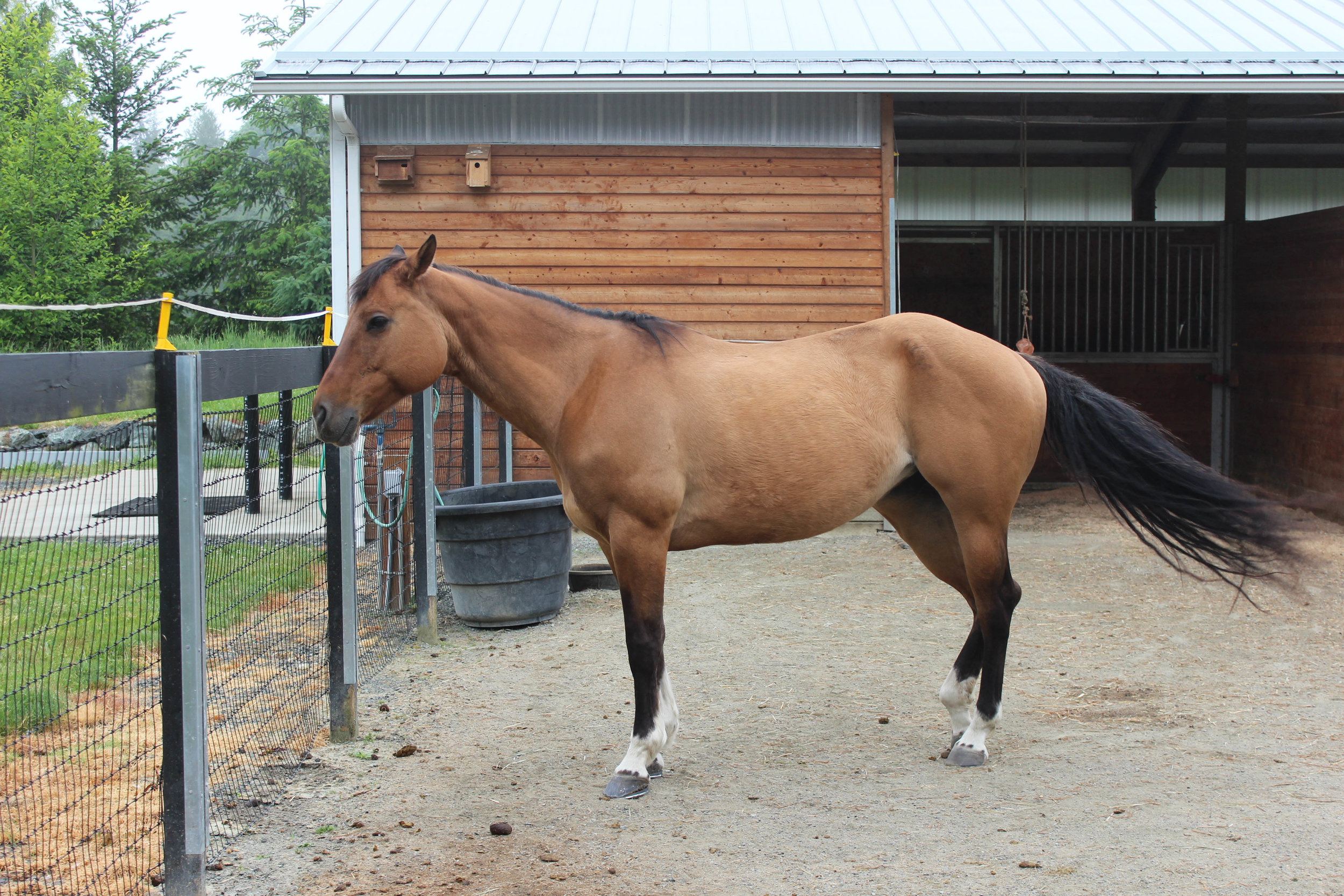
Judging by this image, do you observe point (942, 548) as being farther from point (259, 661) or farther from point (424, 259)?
point (259, 661)

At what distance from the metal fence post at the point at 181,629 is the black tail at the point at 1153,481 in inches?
114

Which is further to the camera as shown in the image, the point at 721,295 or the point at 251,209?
the point at 251,209

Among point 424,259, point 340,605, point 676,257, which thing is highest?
point 676,257

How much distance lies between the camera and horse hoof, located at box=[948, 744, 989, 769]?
343 cm

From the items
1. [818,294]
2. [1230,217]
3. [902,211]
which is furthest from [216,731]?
[902,211]

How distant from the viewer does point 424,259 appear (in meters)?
3.19

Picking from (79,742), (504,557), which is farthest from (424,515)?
(79,742)

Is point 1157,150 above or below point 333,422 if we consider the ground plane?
above

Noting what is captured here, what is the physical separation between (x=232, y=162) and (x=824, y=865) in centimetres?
2621

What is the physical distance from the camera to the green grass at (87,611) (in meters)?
3.56

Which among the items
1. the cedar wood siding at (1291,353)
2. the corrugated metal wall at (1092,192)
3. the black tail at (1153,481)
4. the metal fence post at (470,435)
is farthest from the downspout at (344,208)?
the corrugated metal wall at (1092,192)

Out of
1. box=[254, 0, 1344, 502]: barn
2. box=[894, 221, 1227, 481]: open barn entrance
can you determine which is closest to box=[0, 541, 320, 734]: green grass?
box=[254, 0, 1344, 502]: barn

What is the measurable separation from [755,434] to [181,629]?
71.6 inches

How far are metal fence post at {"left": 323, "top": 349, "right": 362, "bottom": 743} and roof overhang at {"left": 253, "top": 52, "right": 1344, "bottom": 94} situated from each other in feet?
14.1
